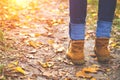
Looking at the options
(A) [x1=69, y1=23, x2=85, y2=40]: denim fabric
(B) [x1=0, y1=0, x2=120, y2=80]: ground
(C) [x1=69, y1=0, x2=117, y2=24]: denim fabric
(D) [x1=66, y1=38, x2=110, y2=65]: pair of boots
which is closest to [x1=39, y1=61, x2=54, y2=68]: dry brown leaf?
(B) [x1=0, y1=0, x2=120, y2=80]: ground

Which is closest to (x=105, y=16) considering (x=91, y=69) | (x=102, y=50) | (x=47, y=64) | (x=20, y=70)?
(x=102, y=50)

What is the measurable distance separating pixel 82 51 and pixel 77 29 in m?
0.23

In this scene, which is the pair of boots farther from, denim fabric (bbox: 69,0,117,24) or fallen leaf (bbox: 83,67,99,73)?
denim fabric (bbox: 69,0,117,24)

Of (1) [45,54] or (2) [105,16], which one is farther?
(1) [45,54]

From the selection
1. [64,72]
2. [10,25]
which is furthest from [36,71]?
[10,25]

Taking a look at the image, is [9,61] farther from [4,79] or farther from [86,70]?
[86,70]

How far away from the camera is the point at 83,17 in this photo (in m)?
2.78

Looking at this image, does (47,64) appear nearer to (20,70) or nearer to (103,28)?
(20,70)

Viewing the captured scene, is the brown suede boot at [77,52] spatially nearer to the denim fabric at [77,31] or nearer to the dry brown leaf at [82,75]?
the denim fabric at [77,31]

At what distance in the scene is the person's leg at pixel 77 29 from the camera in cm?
273

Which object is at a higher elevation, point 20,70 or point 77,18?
point 77,18

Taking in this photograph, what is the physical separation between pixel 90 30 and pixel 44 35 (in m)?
0.58

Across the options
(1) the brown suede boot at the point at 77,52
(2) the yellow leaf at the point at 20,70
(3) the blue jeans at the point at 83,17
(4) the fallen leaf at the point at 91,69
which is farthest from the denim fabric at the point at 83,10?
(2) the yellow leaf at the point at 20,70

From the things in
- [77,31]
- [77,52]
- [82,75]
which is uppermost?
[77,31]
